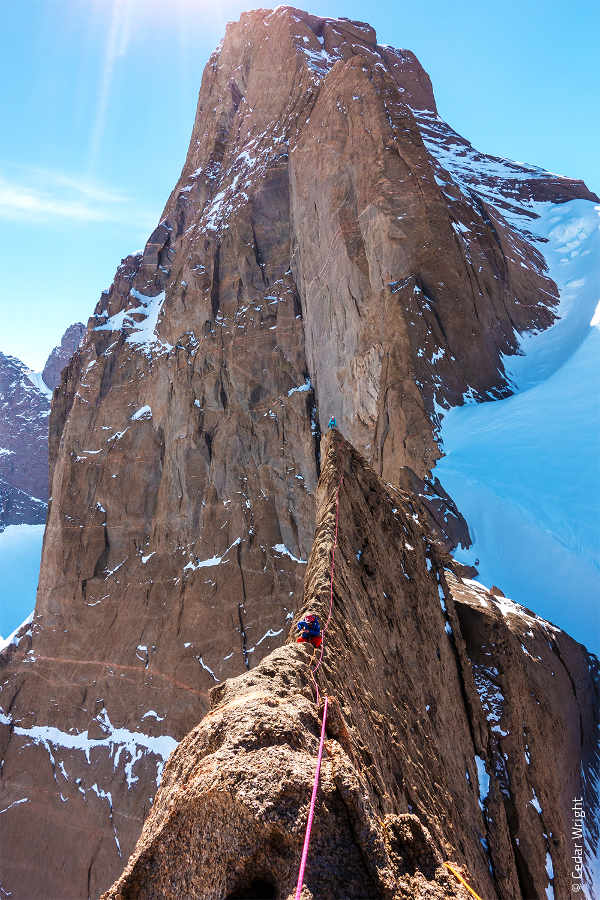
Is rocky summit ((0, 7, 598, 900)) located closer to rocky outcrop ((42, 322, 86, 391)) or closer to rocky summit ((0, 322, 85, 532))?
rocky summit ((0, 322, 85, 532))

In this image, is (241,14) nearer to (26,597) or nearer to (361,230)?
(361,230)

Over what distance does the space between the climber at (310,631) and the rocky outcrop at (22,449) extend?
130690 mm

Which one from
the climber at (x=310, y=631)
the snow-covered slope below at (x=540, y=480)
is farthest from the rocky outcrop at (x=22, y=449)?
the climber at (x=310, y=631)

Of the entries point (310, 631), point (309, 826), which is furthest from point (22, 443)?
point (309, 826)

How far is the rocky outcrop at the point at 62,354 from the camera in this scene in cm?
14925

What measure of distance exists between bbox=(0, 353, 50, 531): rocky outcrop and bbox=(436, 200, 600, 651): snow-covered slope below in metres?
122

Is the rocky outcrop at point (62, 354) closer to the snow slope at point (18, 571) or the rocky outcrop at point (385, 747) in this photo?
the snow slope at point (18, 571)

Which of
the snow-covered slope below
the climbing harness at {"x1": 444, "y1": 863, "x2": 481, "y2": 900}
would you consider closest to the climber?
the climbing harness at {"x1": 444, "y1": 863, "x2": 481, "y2": 900}

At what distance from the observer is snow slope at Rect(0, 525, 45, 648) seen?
9919 cm

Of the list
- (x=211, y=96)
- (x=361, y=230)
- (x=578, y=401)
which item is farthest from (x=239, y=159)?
(x=578, y=401)

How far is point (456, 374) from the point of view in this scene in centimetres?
2278

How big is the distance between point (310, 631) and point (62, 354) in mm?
163423

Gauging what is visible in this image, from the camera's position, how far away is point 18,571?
110000 mm

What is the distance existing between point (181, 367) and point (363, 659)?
41.1 metres
